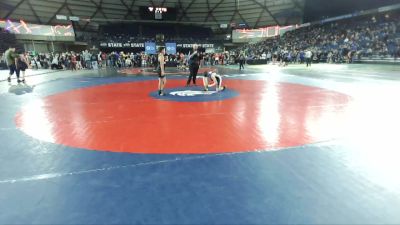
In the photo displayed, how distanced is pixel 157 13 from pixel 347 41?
27184 mm

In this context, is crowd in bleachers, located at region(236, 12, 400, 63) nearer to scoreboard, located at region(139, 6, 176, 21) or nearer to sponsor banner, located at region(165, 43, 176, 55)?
sponsor banner, located at region(165, 43, 176, 55)

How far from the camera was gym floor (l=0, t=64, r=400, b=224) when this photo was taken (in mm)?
2420

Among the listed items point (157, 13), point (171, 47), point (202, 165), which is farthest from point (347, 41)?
point (202, 165)

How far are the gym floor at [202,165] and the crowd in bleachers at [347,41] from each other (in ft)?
63.2

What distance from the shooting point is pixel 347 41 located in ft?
103

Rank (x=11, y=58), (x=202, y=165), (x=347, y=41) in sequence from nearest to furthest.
Answer: (x=202, y=165), (x=11, y=58), (x=347, y=41)

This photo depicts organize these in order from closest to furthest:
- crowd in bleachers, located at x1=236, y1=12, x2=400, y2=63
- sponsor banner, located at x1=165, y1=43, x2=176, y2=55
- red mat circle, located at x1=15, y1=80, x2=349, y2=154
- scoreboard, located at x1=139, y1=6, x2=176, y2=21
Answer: red mat circle, located at x1=15, y1=80, x2=349, y2=154, crowd in bleachers, located at x1=236, y1=12, x2=400, y2=63, sponsor banner, located at x1=165, y1=43, x2=176, y2=55, scoreboard, located at x1=139, y1=6, x2=176, y2=21

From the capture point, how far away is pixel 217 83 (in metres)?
9.52

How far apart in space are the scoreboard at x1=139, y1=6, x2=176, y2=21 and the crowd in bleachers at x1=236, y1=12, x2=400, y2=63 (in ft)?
52.9

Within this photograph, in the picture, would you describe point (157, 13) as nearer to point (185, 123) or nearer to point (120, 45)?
point (120, 45)

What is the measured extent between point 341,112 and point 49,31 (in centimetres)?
4070

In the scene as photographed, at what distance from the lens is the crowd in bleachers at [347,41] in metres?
27.5

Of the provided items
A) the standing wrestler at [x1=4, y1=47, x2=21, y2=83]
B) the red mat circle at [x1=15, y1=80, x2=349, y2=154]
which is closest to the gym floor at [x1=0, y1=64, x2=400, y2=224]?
the red mat circle at [x1=15, y1=80, x2=349, y2=154]

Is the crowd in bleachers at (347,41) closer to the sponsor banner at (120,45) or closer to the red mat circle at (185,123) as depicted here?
the sponsor banner at (120,45)
